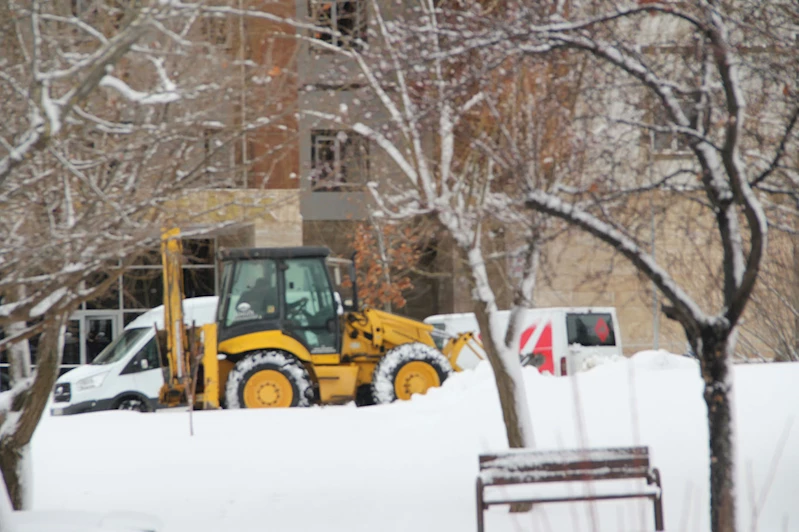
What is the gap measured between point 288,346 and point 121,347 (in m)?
3.98

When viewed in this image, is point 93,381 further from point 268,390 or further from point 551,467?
point 551,467

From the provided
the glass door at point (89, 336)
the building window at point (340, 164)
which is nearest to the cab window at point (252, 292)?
the building window at point (340, 164)

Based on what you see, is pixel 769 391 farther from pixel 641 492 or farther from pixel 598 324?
pixel 598 324

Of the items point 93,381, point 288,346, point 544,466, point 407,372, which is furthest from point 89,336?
point 544,466

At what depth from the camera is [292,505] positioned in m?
11.1

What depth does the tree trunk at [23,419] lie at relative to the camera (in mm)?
9484

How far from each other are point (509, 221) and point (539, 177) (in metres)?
0.53

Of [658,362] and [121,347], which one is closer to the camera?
[658,362]

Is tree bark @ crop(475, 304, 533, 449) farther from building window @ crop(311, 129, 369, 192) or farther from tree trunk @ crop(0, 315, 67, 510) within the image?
tree trunk @ crop(0, 315, 67, 510)

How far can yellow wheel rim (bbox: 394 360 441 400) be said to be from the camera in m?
18.9

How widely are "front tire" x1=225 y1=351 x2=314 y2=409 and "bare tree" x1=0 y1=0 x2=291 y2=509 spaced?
328 inches

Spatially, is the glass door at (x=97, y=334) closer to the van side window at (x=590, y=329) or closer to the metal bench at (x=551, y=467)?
the van side window at (x=590, y=329)

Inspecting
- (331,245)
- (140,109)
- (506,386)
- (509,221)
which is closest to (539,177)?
(509,221)

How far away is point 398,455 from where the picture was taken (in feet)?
44.9
